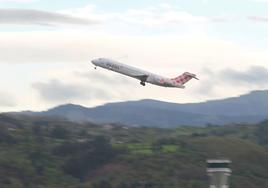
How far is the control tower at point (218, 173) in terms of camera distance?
70.3m

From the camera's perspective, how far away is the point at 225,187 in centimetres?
7012

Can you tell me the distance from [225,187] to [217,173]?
1.32 meters

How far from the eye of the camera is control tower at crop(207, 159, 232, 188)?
70.3 meters

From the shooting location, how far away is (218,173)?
7094cm

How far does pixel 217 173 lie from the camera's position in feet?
233
